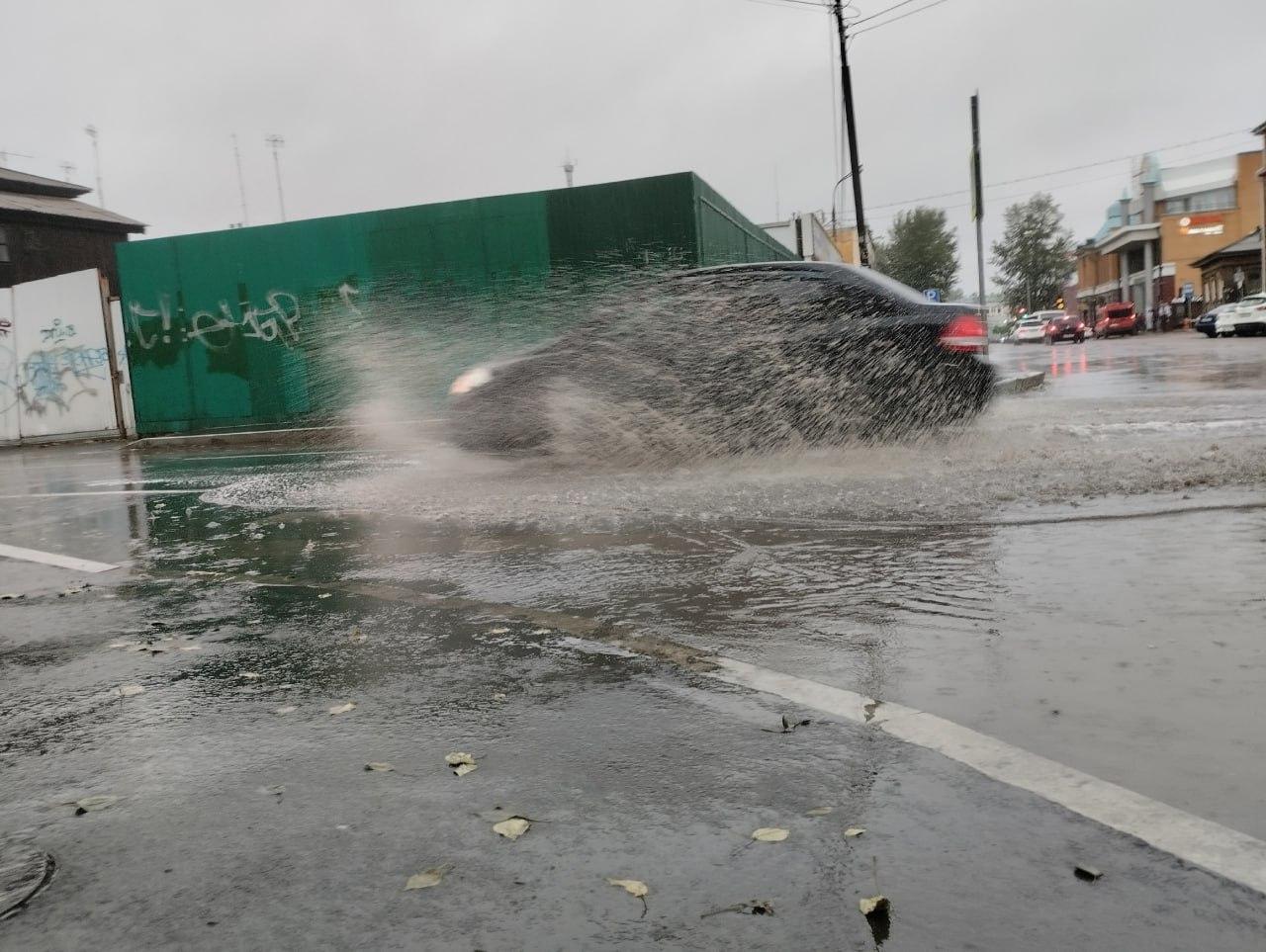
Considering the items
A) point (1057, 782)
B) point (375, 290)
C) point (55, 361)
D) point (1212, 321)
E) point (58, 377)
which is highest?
point (375, 290)

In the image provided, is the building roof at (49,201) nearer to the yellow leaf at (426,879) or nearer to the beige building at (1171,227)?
the yellow leaf at (426,879)

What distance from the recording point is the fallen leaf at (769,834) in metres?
2.39

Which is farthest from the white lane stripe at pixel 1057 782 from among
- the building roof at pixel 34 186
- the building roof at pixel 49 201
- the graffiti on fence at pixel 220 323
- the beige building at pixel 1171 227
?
the beige building at pixel 1171 227

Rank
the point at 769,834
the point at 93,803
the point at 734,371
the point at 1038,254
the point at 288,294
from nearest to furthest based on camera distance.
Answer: the point at 769,834, the point at 93,803, the point at 734,371, the point at 288,294, the point at 1038,254

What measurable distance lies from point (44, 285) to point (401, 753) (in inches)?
810

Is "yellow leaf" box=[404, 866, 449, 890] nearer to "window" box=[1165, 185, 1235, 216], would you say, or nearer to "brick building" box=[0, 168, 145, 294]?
"brick building" box=[0, 168, 145, 294]

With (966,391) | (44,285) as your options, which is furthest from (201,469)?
(44,285)

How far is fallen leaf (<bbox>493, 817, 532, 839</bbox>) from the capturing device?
2.50 meters

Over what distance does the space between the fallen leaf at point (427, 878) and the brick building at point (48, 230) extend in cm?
4044

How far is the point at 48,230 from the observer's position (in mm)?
41625

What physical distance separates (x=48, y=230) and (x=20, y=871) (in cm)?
4626

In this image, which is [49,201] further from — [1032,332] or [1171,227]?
[1171,227]

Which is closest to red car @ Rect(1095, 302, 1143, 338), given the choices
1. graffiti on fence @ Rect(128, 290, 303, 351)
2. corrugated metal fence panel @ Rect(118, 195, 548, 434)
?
corrugated metal fence panel @ Rect(118, 195, 548, 434)

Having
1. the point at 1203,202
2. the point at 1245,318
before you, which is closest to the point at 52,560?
the point at 1245,318
